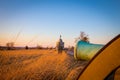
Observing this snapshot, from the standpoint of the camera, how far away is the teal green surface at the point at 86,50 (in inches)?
106

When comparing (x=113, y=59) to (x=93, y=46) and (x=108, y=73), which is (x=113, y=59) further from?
(x=93, y=46)

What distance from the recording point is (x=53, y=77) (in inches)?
226

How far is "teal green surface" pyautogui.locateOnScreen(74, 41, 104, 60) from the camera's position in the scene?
2.69 m

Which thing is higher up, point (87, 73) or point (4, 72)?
point (87, 73)

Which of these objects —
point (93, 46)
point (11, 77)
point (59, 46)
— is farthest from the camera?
point (59, 46)

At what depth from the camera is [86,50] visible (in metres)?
2.85

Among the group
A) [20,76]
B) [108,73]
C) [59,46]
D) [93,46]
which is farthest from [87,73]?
[59,46]

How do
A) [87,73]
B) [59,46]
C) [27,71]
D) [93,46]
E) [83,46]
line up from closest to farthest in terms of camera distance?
[87,73]
[93,46]
[83,46]
[27,71]
[59,46]

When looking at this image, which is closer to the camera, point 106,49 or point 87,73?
point 106,49

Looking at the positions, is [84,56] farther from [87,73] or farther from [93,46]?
[87,73]

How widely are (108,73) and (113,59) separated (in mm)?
123

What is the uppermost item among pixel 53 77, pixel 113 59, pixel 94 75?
pixel 113 59

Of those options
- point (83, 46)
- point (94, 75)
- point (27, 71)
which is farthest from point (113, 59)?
point (27, 71)

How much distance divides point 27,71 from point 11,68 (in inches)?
19.5
